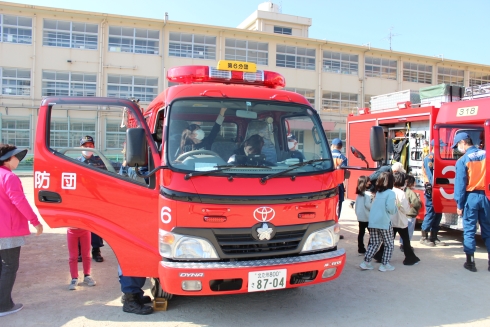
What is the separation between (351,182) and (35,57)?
69.1 feet

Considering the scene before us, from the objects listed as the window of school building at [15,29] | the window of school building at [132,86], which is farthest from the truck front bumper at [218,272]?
the window of school building at [15,29]

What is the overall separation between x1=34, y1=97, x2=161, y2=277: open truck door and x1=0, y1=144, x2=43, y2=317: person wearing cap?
0.25 metres

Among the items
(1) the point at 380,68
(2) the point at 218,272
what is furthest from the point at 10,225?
(1) the point at 380,68

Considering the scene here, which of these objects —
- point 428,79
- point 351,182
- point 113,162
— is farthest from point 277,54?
point 113,162

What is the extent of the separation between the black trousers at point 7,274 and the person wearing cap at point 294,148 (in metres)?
3.06

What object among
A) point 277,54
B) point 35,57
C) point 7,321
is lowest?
point 7,321

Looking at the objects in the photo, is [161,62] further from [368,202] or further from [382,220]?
[382,220]

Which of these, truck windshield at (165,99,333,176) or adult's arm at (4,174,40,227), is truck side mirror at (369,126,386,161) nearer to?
truck windshield at (165,99,333,176)

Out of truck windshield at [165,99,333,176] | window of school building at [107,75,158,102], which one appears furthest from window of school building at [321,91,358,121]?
truck windshield at [165,99,333,176]

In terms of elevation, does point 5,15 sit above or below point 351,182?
above

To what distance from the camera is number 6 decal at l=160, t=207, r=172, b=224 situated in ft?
11.0

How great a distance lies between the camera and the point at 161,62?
2495 centimetres

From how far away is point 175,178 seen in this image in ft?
11.2

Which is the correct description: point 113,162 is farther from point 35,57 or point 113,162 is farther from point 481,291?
point 35,57
